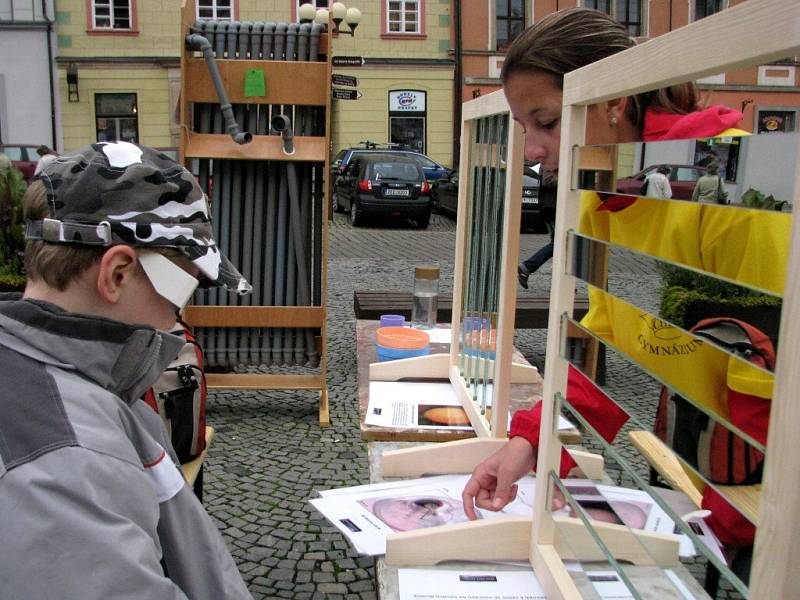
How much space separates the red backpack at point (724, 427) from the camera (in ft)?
2.31

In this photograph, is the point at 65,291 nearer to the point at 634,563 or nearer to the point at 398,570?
the point at 398,570

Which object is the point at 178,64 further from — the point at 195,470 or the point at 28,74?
the point at 195,470

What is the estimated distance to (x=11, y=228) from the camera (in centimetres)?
461

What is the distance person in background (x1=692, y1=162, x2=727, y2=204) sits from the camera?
780mm

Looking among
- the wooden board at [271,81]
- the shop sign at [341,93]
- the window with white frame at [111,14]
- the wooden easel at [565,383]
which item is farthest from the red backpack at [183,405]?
the window with white frame at [111,14]

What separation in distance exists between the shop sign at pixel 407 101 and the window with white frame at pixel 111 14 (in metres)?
7.38

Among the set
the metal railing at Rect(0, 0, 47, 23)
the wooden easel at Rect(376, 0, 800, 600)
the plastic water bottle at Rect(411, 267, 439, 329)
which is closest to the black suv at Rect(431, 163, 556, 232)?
the plastic water bottle at Rect(411, 267, 439, 329)

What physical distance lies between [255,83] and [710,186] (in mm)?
2962

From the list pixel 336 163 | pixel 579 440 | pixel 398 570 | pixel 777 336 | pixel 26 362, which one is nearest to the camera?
pixel 777 336

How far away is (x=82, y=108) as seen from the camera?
69.5 ft

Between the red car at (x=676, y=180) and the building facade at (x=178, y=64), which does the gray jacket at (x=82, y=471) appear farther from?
the building facade at (x=178, y=64)

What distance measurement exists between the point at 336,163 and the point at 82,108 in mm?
8956

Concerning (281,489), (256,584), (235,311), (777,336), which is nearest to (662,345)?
(777,336)

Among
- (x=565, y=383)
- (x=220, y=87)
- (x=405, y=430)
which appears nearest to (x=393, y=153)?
(x=220, y=87)
